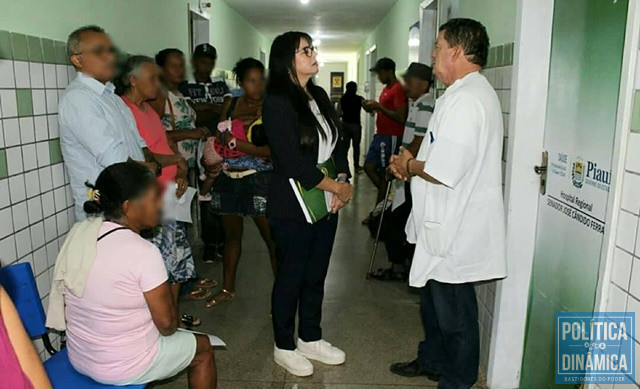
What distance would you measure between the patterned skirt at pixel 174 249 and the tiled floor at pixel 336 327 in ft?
1.37

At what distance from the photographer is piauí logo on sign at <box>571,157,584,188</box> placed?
1.85 m

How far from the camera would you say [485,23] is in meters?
2.61

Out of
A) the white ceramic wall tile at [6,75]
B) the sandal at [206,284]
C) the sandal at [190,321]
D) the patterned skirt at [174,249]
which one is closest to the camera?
the white ceramic wall tile at [6,75]

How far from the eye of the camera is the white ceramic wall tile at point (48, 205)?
7.36 ft

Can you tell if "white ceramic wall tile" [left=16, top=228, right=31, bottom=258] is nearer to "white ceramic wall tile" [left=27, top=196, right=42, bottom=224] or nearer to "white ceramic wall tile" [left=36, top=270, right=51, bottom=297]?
"white ceramic wall tile" [left=27, top=196, right=42, bottom=224]

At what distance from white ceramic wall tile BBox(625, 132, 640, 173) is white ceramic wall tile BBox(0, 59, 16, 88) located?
2071 mm

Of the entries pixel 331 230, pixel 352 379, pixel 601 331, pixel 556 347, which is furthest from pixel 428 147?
pixel 352 379

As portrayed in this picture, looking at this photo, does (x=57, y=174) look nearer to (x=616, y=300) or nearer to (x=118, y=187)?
(x=118, y=187)

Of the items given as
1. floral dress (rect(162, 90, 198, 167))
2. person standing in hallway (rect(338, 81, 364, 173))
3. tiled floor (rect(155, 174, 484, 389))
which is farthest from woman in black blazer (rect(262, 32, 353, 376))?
person standing in hallway (rect(338, 81, 364, 173))

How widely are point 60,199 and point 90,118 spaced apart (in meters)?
0.53

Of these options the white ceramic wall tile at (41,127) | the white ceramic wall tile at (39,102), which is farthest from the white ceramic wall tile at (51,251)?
the white ceramic wall tile at (39,102)

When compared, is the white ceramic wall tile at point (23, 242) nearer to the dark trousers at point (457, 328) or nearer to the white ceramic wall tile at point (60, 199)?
the white ceramic wall tile at point (60, 199)

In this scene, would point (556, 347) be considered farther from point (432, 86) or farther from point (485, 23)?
point (432, 86)

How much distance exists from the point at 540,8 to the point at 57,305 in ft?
6.78
